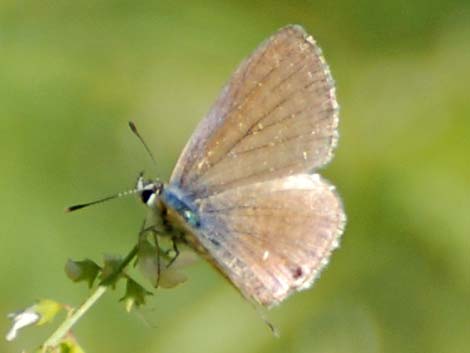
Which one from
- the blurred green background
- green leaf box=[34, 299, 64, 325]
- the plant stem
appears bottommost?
the blurred green background

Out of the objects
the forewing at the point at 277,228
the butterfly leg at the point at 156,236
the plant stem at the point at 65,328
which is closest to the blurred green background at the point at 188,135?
the forewing at the point at 277,228

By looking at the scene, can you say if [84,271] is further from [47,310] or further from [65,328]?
[65,328]

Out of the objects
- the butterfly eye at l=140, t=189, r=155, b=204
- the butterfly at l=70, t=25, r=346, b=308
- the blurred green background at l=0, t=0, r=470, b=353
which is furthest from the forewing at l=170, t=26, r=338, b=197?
the blurred green background at l=0, t=0, r=470, b=353

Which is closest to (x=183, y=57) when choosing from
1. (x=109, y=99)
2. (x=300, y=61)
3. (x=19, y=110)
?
(x=109, y=99)

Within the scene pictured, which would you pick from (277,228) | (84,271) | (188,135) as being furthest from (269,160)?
(188,135)

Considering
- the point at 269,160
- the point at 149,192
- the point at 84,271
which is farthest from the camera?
the point at 269,160

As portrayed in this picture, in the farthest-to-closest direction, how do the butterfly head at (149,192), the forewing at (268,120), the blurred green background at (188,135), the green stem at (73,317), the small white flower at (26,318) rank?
1. the blurred green background at (188,135)
2. the forewing at (268,120)
3. the butterfly head at (149,192)
4. the small white flower at (26,318)
5. the green stem at (73,317)

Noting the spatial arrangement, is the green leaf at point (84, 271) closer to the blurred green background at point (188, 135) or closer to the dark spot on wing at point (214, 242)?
the dark spot on wing at point (214, 242)

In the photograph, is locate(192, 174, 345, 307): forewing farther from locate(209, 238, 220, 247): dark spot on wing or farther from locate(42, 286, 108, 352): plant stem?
locate(42, 286, 108, 352): plant stem

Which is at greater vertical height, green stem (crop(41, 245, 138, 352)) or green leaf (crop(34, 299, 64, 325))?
green stem (crop(41, 245, 138, 352))
